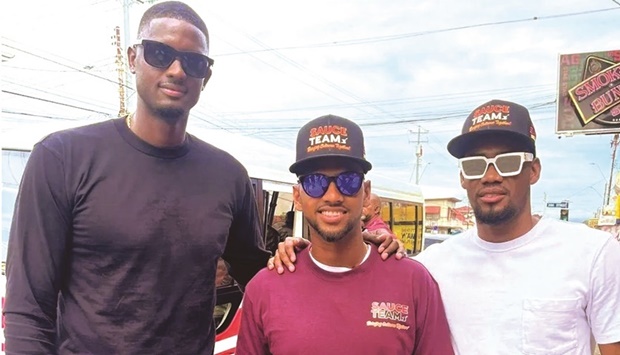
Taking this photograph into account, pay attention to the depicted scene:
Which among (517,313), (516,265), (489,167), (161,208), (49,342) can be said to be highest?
(489,167)

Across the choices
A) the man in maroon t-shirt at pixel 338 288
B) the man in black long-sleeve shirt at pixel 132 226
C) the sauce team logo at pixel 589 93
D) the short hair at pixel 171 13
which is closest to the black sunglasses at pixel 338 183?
the man in maroon t-shirt at pixel 338 288

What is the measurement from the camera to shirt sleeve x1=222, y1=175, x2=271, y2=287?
7.25 feet

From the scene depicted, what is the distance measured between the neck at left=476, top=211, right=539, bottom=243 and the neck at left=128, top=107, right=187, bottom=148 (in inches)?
50.0

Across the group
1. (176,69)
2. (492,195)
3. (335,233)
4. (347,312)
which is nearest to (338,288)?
(347,312)

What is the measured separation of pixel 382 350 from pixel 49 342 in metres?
1.09

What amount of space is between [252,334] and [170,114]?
2.84ft

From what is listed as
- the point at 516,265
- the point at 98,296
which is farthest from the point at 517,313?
the point at 98,296

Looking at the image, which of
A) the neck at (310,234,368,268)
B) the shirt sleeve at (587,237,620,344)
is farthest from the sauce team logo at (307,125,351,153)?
the shirt sleeve at (587,237,620,344)

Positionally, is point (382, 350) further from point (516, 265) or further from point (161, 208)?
point (161, 208)

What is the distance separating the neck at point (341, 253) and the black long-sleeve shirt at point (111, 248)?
16.0 inches

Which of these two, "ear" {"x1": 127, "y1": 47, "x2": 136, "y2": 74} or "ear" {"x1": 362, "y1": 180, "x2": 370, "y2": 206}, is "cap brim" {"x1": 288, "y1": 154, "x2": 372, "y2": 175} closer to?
"ear" {"x1": 362, "y1": 180, "x2": 370, "y2": 206}

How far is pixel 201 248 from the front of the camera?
1927 mm

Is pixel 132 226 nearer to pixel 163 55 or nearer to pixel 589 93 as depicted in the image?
pixel 163 55

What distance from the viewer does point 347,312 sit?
1772 mm
